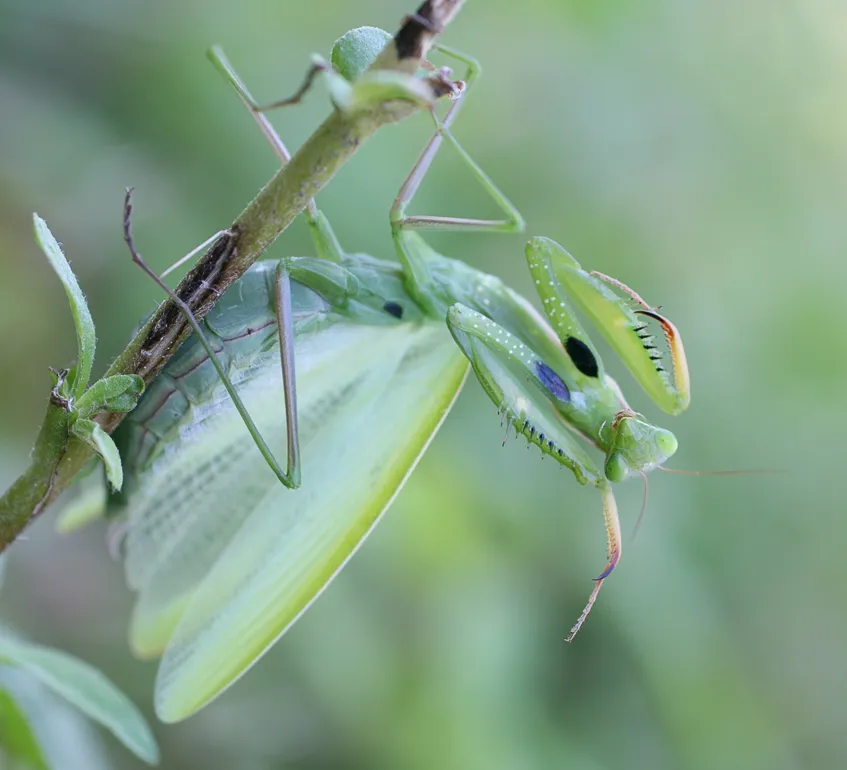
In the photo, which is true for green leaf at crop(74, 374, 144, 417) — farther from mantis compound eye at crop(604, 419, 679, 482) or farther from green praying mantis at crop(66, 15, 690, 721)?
mantis compound eye at crop(604, 419, 679, 482)

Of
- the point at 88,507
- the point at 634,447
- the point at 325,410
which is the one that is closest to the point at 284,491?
the point at 325,410

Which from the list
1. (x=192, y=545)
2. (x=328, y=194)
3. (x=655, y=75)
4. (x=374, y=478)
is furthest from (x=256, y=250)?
(x=655, y=75)

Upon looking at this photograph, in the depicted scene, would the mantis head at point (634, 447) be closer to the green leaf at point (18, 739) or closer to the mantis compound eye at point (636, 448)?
the mantis compound eye at point (636, 448)

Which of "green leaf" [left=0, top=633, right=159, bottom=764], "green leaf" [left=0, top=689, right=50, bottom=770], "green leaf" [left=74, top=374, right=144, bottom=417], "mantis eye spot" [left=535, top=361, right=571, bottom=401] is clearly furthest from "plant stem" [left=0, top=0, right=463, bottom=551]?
"mantis eye spot" [left=535, top=361, right=571, bottom=401]

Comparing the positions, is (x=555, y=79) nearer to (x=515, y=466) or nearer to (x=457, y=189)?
(x=457, y=189)

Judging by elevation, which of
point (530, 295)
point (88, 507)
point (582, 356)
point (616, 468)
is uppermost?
point (582, 356)

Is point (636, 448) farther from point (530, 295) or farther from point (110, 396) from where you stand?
point (530, 295)
